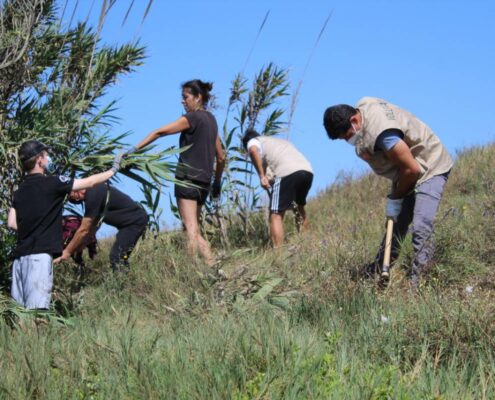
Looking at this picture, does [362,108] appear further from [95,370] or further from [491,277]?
[95,370]

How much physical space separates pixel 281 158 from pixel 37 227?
11.0 feet

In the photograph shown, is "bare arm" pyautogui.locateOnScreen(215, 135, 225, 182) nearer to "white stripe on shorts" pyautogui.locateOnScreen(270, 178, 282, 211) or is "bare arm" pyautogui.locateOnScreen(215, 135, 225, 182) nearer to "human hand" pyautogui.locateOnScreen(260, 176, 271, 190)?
"human hand" pyautogui.locateOnScreen(260, 176, 271, 190)

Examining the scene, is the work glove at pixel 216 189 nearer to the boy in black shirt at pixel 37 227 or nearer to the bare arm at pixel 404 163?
the boy in black shirt at pixel 37 227

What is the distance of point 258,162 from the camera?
845cm

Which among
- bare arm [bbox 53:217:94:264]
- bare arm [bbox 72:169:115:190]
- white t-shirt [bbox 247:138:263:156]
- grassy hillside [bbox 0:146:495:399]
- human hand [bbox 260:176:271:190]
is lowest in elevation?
grassy hillside [bbox 0:146:495:399]

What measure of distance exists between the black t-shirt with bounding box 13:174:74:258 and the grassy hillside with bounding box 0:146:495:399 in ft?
1.53

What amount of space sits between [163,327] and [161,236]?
3.15 metres

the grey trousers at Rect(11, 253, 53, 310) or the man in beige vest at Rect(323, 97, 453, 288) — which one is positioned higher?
the man in beige vest at Rect(323, 97, 453, 288)

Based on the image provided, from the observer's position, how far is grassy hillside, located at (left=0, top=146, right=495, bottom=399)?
353cm

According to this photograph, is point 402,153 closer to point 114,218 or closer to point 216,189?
point 114,218

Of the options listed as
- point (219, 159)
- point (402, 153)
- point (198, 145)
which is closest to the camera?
point (402, 153)

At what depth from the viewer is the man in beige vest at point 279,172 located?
8219 mm

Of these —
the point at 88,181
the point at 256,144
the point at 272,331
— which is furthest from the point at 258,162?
the point at 272,331

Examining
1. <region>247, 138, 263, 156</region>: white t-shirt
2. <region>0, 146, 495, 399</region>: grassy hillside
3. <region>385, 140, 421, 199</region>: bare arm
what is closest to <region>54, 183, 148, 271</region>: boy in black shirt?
<region>0, 146, 495, 399</region>: grassy hillside
